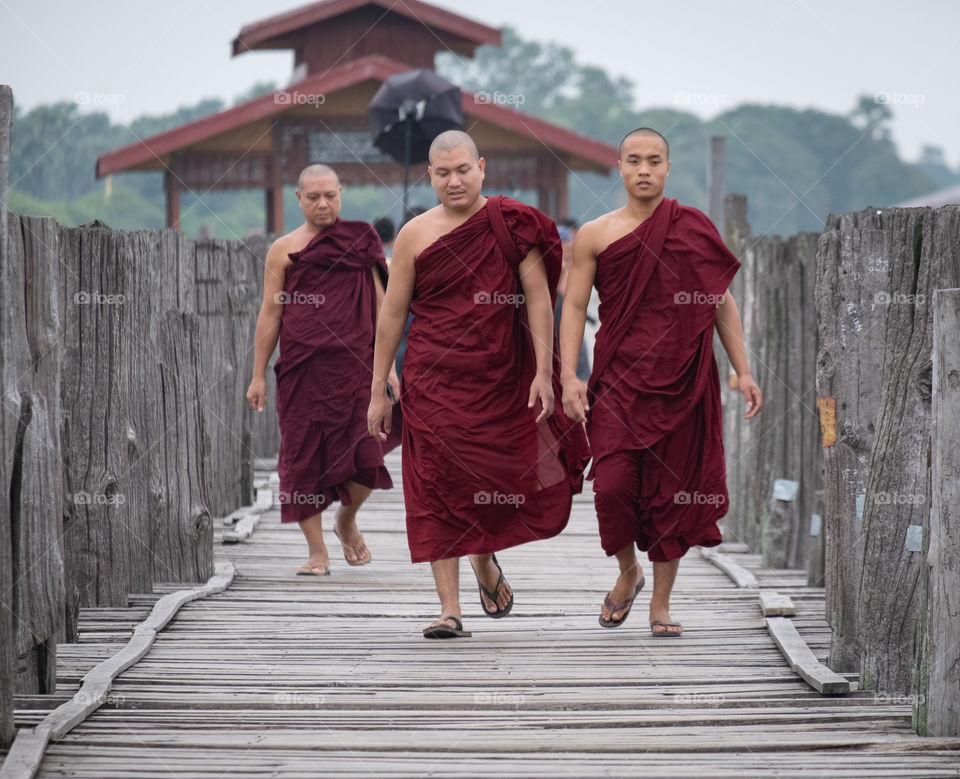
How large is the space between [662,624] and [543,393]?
1009 mm

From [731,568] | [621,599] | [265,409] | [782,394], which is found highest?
[782,394]

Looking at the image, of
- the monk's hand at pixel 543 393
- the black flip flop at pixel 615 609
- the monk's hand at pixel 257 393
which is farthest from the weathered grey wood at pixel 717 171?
the black flip flop at pixel 615 609

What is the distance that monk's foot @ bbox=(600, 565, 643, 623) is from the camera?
5.40 m

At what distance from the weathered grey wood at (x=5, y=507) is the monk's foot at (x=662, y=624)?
97.8 inches

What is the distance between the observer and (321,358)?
269 inches

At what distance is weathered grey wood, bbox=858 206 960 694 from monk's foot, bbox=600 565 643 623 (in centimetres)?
117

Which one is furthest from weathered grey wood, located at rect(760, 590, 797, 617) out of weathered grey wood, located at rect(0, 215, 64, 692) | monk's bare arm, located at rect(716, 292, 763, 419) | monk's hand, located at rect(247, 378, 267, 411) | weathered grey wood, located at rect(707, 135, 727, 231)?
weathered grey wood, located at rect(707, 135, 727, 231)

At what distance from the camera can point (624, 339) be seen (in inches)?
210

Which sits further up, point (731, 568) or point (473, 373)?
point (473, 373)

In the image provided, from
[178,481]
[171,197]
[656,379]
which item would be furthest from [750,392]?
[171,197]

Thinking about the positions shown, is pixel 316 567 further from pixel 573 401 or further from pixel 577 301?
pixel 577 301

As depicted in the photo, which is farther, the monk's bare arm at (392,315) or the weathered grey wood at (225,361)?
the weathered grey wood at (225,361)

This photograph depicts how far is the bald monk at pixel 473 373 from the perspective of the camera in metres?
5.39

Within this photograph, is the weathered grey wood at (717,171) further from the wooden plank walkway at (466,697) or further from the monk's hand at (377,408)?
the monk's hand at (377,408)
